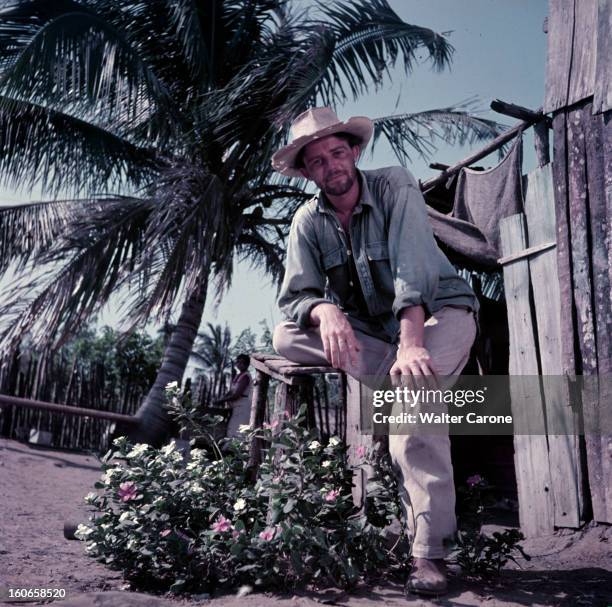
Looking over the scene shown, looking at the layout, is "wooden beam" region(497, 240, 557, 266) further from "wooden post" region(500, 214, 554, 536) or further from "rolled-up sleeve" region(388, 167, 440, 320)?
"rolled-up sleeve" region(388, 167, 440, 320)

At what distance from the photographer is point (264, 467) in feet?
7.61

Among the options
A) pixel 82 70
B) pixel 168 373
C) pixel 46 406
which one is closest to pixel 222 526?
pixel 46 406

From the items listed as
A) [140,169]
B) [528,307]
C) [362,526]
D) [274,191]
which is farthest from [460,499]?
[140,169]

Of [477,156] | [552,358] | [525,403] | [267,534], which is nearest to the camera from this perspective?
[267,534]

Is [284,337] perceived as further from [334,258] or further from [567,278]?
[567,278]

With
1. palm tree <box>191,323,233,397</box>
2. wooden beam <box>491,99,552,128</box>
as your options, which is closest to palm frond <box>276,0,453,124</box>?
wooden beam <box>491,99,552,128</box>

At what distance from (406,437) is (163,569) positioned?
3.55ft

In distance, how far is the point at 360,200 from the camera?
8.00ft

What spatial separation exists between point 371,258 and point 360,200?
25 centimetres

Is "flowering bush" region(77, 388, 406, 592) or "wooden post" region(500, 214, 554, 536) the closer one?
"flowering bush" region(77, 388, 406, 592)

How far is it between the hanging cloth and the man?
2117 millimetres

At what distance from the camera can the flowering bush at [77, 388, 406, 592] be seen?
212 centimetres

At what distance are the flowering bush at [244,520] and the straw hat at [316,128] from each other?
3.61ft

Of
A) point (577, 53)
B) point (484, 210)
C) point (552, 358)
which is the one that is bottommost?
point (552, 358)
